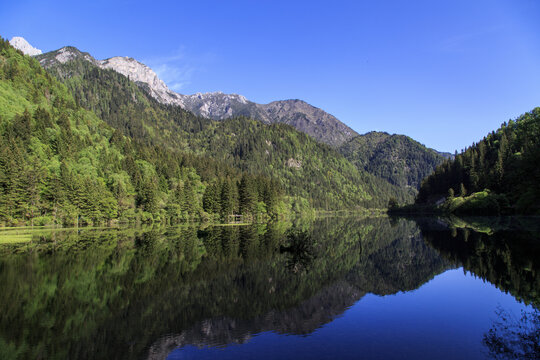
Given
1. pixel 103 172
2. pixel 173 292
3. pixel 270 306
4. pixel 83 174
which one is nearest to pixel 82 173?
pixel 83 174

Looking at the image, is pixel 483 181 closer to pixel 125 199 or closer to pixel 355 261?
pixel 355 261

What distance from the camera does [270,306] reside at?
22641mm

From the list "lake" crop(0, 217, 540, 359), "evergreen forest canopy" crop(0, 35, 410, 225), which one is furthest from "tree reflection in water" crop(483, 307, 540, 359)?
"evergreen forest canopy" crop(0, 35, 410, 225)

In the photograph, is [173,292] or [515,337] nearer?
[515,337]

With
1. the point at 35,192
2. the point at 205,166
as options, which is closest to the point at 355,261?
the point at 35,192

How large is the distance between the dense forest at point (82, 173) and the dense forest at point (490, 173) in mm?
79115

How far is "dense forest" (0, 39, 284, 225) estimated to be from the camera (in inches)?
3477

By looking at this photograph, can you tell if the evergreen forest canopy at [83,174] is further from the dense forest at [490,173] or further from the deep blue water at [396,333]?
the deep blue water at [396,333]

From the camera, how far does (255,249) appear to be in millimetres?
48281

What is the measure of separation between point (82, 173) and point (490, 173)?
152430 millimetres

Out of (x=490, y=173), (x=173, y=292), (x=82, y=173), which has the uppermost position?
(x=82, y=173)

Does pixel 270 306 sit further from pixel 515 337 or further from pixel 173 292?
pixel 515 337

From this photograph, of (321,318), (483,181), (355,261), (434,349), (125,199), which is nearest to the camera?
(434,349)

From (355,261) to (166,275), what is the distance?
2175 cm
